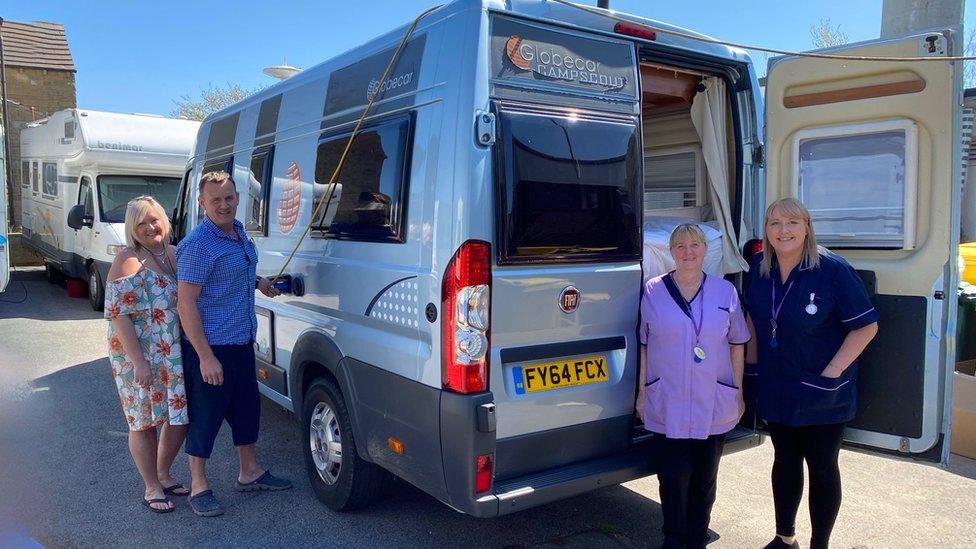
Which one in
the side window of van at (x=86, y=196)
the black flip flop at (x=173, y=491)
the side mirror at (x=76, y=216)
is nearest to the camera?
the black flip flop at (x=173, y=491)

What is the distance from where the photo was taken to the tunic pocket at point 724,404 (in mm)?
3248

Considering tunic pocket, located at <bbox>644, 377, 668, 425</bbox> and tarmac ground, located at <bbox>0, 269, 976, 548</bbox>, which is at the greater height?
tunic pocket, located at <bbox>644, 377, 668, 425</bbox>

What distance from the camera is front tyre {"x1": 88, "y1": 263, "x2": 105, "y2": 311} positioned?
1071 centimetres

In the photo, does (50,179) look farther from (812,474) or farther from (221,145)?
(812,474)

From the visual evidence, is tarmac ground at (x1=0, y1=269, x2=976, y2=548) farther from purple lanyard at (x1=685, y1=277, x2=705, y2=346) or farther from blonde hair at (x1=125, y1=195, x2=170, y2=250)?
blonde hair at (x1=125, y1=195, x2=170, y2=250)

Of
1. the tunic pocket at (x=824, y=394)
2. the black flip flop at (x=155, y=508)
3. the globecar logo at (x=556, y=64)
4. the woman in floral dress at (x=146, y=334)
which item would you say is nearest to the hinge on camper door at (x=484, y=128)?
the globecar logo at (x=556, y=64)

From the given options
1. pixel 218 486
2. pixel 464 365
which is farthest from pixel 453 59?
pixel 218 486

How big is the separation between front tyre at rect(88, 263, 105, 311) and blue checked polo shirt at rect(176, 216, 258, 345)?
25.9 ft

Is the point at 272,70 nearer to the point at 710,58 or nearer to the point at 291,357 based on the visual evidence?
the point at 291,357

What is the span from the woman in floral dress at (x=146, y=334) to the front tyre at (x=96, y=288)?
301 inches

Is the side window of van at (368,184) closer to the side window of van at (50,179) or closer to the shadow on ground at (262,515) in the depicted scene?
the shadow on ground at (262,515)

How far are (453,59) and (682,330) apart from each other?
1.57 meters

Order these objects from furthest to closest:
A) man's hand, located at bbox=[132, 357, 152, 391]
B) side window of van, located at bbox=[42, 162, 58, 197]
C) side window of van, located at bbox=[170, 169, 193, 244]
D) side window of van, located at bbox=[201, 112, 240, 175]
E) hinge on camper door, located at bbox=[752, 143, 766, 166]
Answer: side window of van, located at bbox=[42, 162, 58, 197] → side window of van, located at bbox=[170, 169, 193, 244] → side window of van, located at bbox=[201, 112, 240, 175] → hinge on camper door, located at bbox=[752, 143, 766, 166] → man's hand, located at bbox=[132, 357, 152, 391]

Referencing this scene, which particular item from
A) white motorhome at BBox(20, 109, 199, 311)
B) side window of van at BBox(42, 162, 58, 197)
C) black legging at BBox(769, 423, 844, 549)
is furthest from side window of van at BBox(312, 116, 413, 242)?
side window of van at BBox(42, 162, 58, 197)
